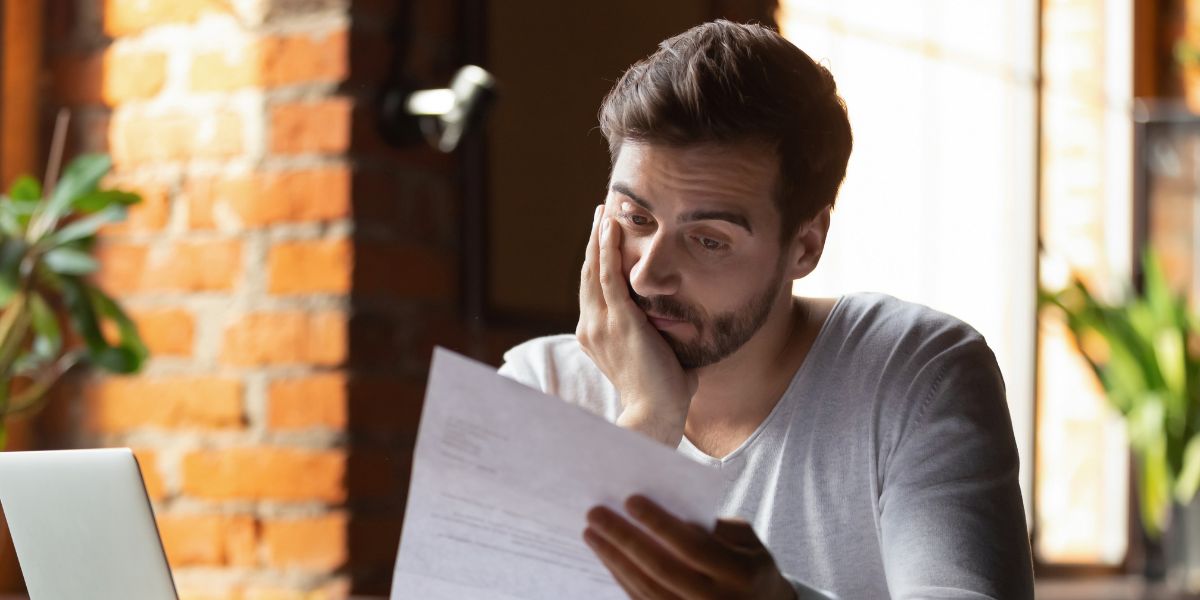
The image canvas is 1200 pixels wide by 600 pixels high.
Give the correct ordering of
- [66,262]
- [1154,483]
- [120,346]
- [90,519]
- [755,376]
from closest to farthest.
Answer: [90,519] < [755,376] < [66,262] < [120,346] < [1154,483]

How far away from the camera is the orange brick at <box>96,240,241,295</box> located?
1822 millimetres

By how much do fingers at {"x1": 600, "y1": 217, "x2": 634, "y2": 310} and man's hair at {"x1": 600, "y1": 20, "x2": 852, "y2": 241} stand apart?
0.08 metres

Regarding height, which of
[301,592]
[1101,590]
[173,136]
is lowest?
[1101,590]

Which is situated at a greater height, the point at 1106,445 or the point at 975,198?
the point at 975,198

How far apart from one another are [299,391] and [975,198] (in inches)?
95.3

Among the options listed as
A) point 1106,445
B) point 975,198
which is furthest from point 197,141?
point 1106,445

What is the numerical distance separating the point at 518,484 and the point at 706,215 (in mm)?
433

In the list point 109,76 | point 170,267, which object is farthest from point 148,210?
point 109,76

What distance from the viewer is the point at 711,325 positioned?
132 cm

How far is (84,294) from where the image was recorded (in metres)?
1.57

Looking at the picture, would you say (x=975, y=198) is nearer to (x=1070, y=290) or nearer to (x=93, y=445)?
(x=1070, y=290)

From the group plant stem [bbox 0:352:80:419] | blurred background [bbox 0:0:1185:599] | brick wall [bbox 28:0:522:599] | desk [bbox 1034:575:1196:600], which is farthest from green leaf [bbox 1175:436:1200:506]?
plant stem [bbox 0:352:80:419]

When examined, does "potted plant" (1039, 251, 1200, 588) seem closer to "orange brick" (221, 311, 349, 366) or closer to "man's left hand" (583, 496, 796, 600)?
"orange brick" (221, 311, 349, 366)

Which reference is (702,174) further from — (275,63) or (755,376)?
(275,63)
